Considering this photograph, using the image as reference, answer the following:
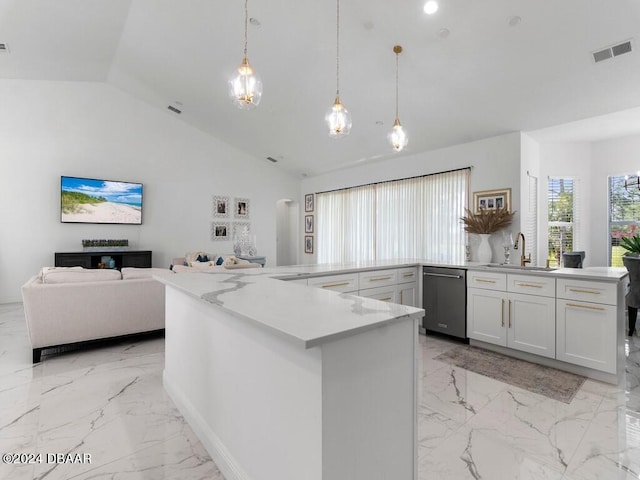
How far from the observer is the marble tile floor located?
5.53 feet

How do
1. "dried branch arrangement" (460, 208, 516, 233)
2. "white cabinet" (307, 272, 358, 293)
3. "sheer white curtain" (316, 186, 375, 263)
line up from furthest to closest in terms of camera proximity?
"sheer white curtain" (316, 186, 375, 263)
"dried branch arrangement" (460, 208, 516, 233)
"white cabinet" (307, 272, 358, 293)

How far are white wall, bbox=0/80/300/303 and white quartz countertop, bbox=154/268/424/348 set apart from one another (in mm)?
5617

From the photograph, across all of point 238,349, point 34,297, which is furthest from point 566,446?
point 34,297

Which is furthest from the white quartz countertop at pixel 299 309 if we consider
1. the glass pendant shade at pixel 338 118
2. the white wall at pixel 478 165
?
the white wall at pixel 478 165

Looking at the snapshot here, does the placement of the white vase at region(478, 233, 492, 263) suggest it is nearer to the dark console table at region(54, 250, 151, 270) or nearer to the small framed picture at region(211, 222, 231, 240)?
the small framed picture at region(211, 222, 231, 240)

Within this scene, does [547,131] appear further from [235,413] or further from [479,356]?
[235,413]

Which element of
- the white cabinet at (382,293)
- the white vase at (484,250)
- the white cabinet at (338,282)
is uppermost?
the white vase at (484,250)

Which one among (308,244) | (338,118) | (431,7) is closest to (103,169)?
(308,244)

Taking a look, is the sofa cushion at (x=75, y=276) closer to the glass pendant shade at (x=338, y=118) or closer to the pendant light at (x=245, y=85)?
the pendant light at (x=245, y=85)

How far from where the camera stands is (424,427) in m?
2.06

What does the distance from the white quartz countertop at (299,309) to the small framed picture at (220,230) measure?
5.87 m

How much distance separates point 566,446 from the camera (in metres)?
1.88

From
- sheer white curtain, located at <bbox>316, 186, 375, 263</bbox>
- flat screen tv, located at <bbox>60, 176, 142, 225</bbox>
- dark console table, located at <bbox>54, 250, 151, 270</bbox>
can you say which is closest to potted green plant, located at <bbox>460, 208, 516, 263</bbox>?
sheer white curtain, located at <bbox>316, 186, 375, 263</bbox>

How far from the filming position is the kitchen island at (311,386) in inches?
42.0
